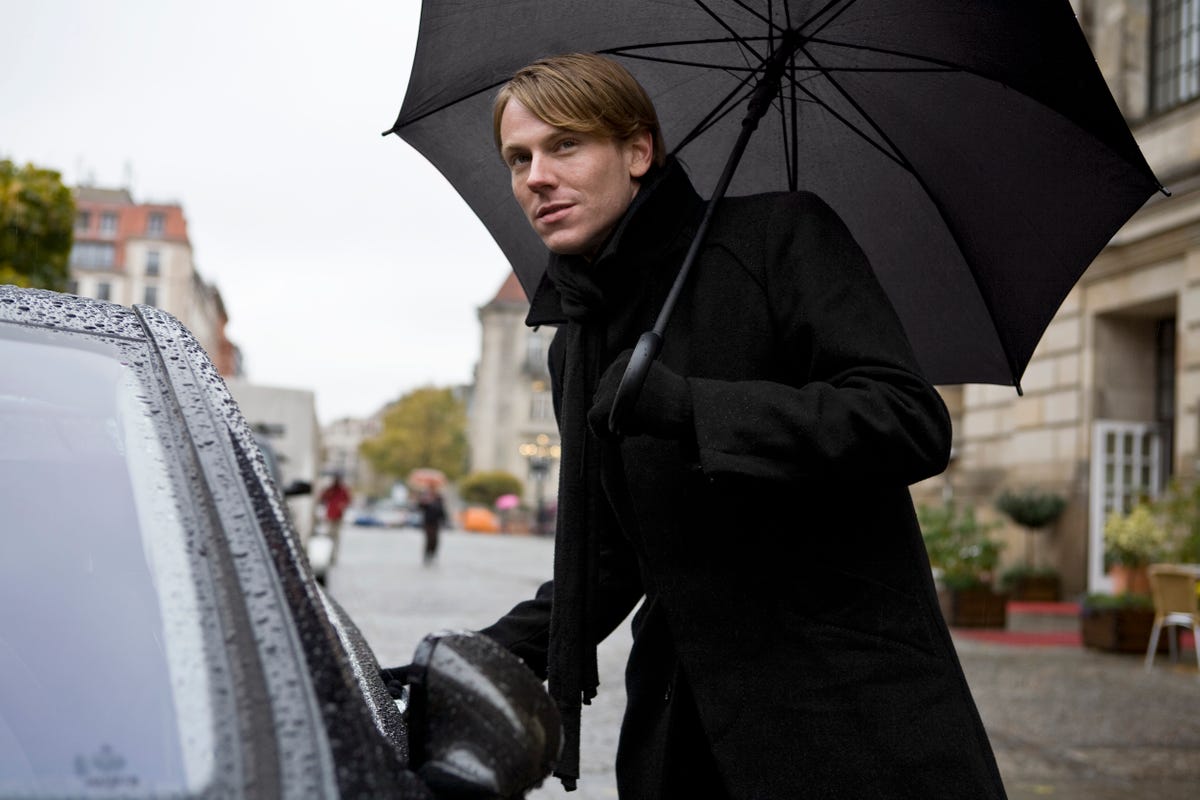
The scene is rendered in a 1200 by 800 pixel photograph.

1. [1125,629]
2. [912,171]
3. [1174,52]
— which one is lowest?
[1125,629]

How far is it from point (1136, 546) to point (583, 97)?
13113 mm

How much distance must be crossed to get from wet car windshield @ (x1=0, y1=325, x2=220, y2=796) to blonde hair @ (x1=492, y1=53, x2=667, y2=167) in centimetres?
75

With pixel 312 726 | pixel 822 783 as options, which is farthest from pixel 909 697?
pixel 312 726

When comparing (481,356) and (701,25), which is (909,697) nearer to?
(701,25)

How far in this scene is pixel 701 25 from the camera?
2770mm

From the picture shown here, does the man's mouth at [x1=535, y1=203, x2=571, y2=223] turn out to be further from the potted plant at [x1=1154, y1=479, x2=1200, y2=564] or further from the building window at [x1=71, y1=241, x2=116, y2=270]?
the building window at [x1=71, y1=241, x2=116, y2=270]

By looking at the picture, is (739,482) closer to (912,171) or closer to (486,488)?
(912,171)

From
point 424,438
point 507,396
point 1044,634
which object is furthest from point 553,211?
point 424,438

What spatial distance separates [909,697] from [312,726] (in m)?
0.97

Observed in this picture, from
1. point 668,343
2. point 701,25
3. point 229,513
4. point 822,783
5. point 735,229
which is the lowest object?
point 822,783

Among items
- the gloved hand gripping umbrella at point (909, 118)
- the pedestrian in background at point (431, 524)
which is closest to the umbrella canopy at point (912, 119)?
the gloved hand gripping umbrella at point (909, 118)

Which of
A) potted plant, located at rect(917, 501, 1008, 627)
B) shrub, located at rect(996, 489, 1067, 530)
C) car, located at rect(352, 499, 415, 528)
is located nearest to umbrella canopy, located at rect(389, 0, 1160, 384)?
potted plant, located at rect(917, 501, 1008, 627)

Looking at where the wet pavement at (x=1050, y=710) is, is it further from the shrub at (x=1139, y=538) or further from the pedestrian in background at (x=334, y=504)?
the pedestrian in background at (x=334, y=504)

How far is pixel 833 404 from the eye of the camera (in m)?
1.76
